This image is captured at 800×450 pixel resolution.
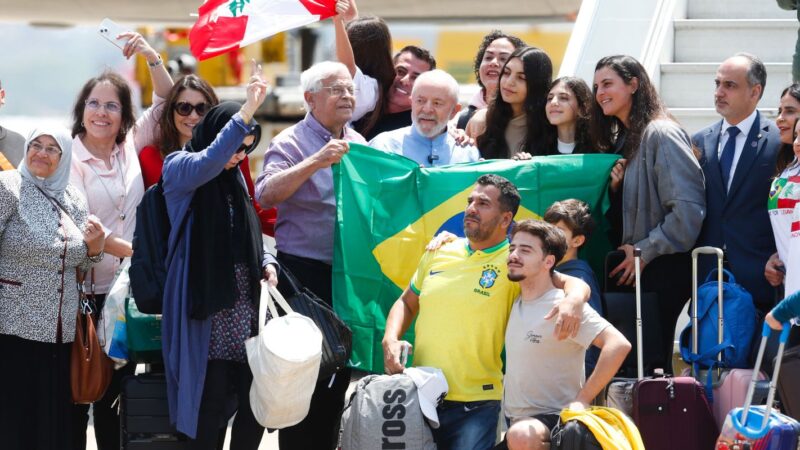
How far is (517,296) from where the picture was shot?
639cm

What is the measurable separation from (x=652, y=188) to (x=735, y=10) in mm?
3460

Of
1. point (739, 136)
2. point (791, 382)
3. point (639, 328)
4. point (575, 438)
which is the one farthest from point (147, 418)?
point (739, 136)

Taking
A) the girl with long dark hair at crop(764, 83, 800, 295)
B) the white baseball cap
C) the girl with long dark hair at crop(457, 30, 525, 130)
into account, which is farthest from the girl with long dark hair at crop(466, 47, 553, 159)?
the white baseball cap

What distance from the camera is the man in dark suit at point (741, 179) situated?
678 centimetres

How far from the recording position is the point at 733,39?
31.0 feet

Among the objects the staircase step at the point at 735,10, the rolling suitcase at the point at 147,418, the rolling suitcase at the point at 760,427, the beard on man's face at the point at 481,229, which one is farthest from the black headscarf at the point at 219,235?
the staircase step at the point at 735,10

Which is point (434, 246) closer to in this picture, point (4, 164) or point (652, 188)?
point (652, 188)

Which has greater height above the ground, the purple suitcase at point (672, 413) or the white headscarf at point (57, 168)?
the white headscarf at point (57, 168)

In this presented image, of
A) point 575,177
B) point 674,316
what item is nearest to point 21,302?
point 575,177

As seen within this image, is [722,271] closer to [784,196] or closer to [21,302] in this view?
[784,196]

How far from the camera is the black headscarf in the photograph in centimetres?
628

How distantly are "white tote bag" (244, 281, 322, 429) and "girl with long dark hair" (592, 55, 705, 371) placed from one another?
1594 millimetres

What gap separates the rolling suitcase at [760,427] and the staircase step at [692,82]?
3583mm

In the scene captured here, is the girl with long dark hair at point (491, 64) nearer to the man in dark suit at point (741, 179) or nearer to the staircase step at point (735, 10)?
the man in dark suit at point (741, 179)
